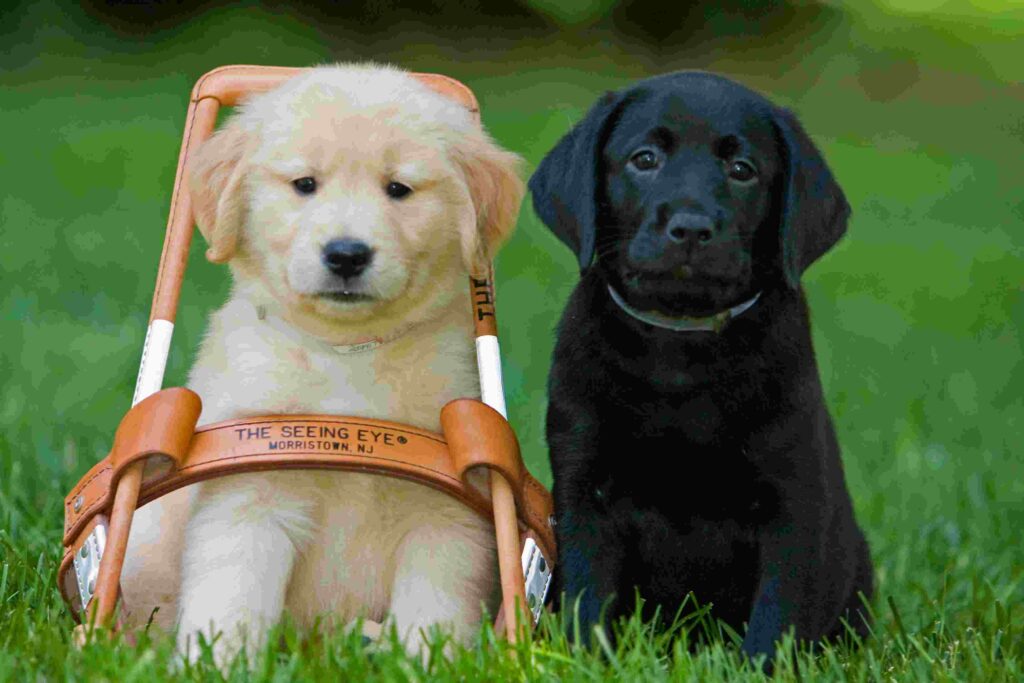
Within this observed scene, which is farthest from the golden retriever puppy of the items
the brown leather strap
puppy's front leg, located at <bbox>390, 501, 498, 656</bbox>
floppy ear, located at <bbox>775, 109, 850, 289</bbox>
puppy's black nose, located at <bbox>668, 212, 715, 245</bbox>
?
floppy ear, located at <bbox>775, 109, 850, 289</bbox>

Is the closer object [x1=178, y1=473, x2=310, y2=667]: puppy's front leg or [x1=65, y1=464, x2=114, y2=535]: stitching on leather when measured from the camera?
[x1=178, y1=473, x2=310, y2=667]: puppy's front leg

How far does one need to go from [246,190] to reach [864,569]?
168 centimetres

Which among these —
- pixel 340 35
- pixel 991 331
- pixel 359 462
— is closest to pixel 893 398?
pixel 991 331

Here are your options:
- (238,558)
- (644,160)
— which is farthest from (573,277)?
(238,558)

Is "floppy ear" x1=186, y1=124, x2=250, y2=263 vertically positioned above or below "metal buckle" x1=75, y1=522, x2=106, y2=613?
above

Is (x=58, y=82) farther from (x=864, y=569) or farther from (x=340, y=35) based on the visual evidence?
(x=864, y=569)

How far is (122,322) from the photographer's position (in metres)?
6.60

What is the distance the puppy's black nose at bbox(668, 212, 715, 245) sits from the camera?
2971 millimetres

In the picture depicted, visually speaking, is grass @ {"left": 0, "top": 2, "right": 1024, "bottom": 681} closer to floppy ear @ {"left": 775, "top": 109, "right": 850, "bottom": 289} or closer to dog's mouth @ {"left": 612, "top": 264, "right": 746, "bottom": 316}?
dog's mouth @ {"left": 612, "top": 264, "right": 746, "bottom": 316}

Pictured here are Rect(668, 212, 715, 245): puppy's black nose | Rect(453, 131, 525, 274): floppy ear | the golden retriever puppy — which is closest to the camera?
Rect(668, 212, 715, 245): puppy's black nose

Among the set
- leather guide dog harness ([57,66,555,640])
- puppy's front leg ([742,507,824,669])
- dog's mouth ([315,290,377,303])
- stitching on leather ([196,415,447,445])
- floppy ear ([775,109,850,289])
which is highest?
floppy ear ([775,109,850,289])

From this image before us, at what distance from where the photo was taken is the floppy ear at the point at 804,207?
3133mm

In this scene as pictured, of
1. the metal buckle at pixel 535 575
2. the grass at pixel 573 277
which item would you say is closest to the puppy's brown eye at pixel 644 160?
the metal buckle at pixel 535 575

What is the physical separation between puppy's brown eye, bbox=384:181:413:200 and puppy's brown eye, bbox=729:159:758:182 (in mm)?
689
